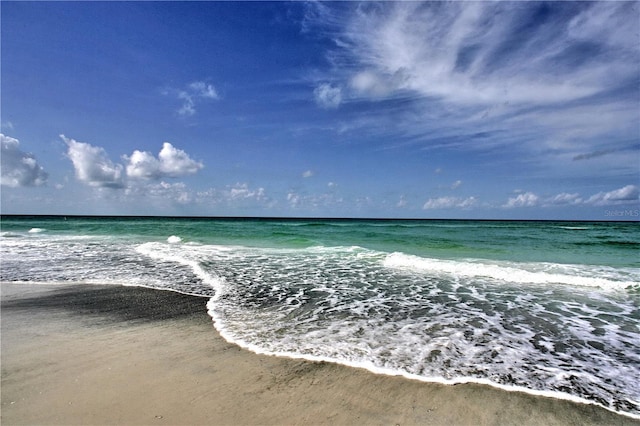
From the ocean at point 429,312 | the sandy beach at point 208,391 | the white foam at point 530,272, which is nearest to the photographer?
the sandy beach at point 208,391

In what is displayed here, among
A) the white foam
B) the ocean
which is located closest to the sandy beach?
the ocean

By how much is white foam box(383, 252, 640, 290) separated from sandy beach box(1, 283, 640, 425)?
8755 millimetres

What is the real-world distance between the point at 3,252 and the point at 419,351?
822 inches

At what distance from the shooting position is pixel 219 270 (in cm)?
1250

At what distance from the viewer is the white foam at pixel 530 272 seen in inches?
429

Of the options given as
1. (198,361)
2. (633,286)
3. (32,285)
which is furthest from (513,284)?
(32,285)

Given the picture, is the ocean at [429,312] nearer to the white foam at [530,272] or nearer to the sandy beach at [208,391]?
the white foam at [530,272]

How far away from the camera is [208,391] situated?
3.94 m

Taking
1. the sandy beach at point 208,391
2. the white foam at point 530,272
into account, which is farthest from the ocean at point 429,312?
the sandy beach at point 208,391

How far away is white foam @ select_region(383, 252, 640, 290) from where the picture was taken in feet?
35.8

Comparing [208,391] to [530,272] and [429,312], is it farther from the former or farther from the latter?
[530,272]

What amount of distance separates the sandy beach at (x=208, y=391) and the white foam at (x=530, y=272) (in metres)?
8.76

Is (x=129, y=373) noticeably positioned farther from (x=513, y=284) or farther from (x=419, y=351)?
(x=513, y=284)

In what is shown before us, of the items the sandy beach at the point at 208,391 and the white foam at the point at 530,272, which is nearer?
the sandy beach at the point at 208,391
